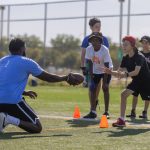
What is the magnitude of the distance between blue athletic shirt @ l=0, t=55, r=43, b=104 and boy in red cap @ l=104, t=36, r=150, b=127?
1581 mm

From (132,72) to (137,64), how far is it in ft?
0.53

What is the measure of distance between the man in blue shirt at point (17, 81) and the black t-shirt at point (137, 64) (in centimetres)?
181

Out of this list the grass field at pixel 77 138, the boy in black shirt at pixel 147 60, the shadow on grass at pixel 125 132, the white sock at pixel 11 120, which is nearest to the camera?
the grass field at pixel 77 138

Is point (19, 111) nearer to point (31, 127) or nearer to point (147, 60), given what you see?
point (31, 127)

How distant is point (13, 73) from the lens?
26.1 feet

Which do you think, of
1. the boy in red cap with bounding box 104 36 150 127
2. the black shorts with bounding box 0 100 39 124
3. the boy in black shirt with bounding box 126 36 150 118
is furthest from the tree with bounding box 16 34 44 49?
the black shorts with bounding box 0 100 39 124

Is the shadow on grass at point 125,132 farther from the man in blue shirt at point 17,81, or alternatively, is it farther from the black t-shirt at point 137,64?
the black t-shirt at point 137,64

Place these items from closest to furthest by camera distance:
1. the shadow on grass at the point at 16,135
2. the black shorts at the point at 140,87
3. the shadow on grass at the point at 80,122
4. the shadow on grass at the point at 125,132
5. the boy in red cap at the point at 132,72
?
the shadow on grass at the point at 16,135 < the shadow on grass at the point at 125,132 < the boy in red cap at the point at 132,72 < the shadow on grass at the point at 80,122 < the black shorts at the point at 140,87

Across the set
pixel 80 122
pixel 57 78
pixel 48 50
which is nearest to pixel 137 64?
pixel 80 122

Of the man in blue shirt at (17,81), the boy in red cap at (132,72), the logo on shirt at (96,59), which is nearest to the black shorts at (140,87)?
the boy in red cap at (132,72)

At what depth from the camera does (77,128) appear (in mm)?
8828

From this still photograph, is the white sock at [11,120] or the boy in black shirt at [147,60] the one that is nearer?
the white sock at [11,120]

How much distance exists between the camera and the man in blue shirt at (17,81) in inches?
313

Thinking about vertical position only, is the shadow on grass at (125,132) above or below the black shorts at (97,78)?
below
